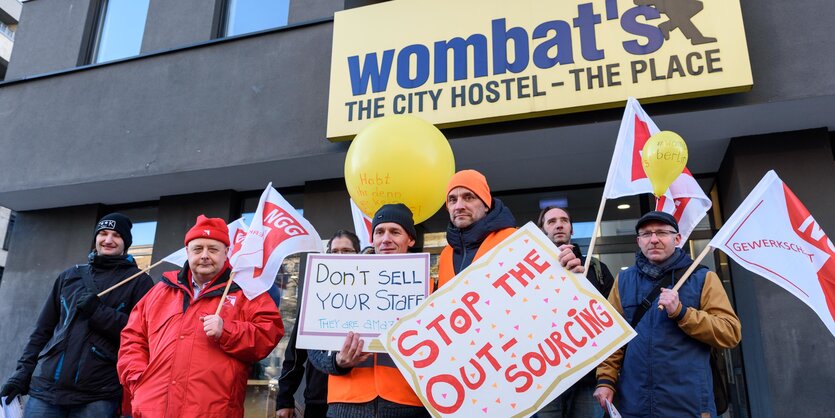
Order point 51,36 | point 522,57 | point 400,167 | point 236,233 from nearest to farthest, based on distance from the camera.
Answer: point 400,167, point 236,233, point 522,57, point 51,36

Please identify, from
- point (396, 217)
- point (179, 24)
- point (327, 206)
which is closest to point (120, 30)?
point (179, 24)

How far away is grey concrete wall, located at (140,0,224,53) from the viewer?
727cm

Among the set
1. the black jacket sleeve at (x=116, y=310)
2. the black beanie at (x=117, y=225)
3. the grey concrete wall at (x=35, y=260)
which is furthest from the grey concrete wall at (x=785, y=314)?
the grey concrete wall at (x=35, y=260)

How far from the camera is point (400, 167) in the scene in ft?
10.9

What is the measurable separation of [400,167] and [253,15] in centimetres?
525

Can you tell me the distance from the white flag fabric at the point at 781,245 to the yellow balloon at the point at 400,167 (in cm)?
159

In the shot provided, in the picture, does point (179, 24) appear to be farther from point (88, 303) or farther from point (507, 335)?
point (507, 335)

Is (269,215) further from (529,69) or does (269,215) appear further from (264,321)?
(529,69)

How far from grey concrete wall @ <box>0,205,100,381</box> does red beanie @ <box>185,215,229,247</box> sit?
5751 mm

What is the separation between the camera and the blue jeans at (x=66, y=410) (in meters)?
3.41

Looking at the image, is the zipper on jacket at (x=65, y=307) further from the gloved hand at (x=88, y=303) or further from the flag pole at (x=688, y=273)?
the flag pole at (x=688, y=273)

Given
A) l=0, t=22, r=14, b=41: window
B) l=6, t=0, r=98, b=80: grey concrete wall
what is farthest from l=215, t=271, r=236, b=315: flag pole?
l=0, t=22, r=14, b=41: window

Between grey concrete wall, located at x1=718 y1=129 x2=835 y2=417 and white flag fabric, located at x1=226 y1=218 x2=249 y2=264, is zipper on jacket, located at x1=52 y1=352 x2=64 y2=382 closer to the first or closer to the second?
white flag fabric, located at x1=226 y1=218 x2=249 y2=264

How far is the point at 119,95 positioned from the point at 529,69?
5308 millimetres
